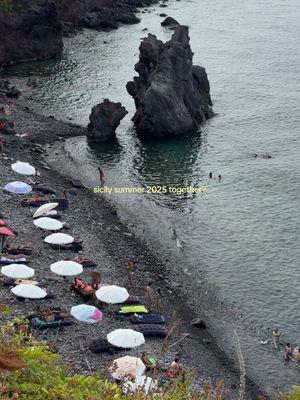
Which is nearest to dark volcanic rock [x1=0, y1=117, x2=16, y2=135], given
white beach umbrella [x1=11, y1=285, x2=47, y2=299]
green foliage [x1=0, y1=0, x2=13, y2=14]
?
white beach umbrella [x1=11, y1=285, x2=47, y2=299]

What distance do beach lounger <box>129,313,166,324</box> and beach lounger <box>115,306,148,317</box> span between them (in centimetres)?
31

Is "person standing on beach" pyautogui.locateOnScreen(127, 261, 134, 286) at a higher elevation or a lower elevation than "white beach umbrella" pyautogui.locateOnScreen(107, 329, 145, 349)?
lower

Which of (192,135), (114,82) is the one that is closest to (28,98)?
(114,82)

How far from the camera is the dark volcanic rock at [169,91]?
6931 centimetres

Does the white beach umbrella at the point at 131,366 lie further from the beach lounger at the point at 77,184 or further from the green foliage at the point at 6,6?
the green foliage at the point at 6,6

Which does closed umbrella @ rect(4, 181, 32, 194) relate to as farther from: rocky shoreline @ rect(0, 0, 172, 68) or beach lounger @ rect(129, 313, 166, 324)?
rocky shoreline @ rect(0, 0, 172, 68)

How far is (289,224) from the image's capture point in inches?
1999

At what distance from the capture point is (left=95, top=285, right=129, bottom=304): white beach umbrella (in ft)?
115

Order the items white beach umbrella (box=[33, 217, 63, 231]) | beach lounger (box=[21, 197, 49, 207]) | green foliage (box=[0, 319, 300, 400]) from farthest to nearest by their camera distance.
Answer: beach lounger (box=[21, 197, 49, 207])
white beach umbrella (box=[33, 217, 63, 231])
green foliage (box=[0, 319, 300, 400])

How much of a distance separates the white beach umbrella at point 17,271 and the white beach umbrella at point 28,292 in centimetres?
148

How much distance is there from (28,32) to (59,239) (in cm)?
6597

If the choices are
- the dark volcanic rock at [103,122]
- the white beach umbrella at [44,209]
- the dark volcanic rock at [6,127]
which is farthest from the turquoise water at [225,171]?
the white beach umbrella at [44,209]

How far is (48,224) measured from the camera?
43531mm

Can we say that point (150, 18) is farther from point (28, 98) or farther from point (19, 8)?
point (28, 98)
